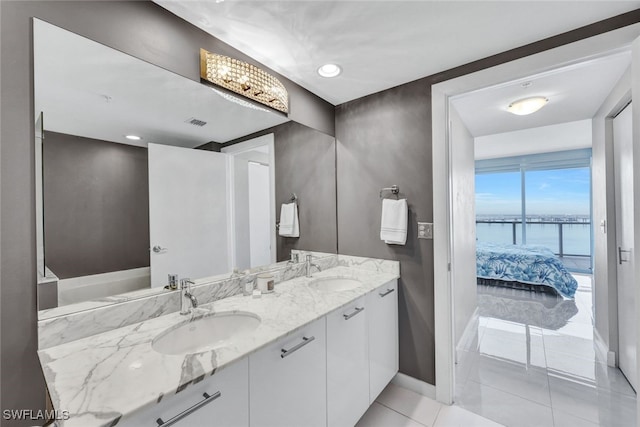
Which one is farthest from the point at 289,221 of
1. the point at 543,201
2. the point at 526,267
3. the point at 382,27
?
the point at 543,201

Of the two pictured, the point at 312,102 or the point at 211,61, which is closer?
the point at 211,61

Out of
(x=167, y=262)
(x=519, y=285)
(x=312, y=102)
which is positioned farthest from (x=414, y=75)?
(x=519, y=285)

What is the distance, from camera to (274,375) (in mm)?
1031

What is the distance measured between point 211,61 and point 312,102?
901mm

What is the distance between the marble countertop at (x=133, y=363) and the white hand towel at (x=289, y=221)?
0.76 meters

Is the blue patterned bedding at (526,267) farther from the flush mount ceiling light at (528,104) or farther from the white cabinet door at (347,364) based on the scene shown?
the white cabinet door at (347,364)

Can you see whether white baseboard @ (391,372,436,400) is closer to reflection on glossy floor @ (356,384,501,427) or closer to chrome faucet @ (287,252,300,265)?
reflection on glossy floor @ (356,384,501,427)

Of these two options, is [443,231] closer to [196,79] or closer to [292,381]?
[292,381]

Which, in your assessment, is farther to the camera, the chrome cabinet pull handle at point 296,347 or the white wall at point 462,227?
the white wall at point 462,227

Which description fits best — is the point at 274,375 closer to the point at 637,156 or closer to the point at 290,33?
the point at 290,33

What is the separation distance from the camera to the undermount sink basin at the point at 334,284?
76.9 inches

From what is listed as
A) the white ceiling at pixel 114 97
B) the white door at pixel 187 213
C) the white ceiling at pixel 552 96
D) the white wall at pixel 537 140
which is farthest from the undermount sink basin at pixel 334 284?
the white wall at pixel 537 140

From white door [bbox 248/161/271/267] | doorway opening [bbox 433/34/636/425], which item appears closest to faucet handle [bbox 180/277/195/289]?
white door [bbox 248/161/271/267]

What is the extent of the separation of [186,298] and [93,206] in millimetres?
562
